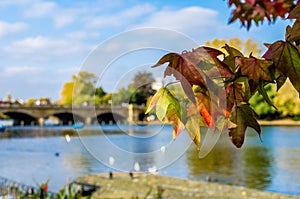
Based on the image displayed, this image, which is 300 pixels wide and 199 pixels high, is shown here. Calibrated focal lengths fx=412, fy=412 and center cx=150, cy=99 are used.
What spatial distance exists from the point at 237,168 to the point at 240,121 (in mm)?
14455

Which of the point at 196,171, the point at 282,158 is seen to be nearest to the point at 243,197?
the point at 196,171

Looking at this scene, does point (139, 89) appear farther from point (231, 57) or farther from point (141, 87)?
point (231, 57)

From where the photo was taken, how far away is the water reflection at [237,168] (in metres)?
11.9

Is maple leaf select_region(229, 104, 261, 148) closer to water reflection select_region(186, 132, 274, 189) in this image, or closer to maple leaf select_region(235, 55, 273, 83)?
maple leaf select_region(235, 55, 273, 83)

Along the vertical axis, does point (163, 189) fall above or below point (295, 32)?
below

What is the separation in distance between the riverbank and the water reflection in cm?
173

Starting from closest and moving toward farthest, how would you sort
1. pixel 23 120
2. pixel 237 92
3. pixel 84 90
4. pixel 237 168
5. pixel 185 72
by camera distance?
pixel 185 72 → pixel 237 92 → pixel 84 90 → pixel 237 168 → pixel 23 120

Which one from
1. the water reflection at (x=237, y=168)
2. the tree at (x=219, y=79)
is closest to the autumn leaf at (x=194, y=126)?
the tree at (x=219, y=79)

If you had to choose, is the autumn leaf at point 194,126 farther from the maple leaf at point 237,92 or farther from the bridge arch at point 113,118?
the bridge arch at point 113,118

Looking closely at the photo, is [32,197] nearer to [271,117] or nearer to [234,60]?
[234,60]

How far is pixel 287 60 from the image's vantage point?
0.55 meters

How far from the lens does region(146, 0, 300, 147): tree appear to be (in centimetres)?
54

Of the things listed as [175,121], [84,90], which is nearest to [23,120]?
[84,90]

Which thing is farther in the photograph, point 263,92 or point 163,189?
point 163,189
